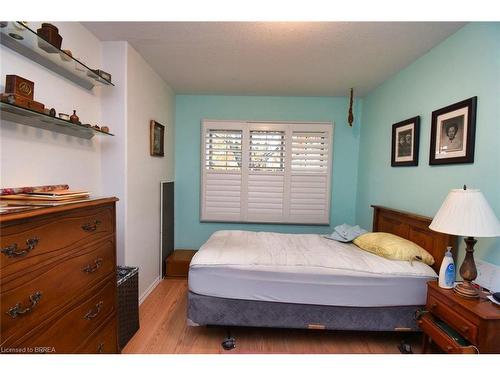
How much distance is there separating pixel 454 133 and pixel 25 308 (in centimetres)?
269

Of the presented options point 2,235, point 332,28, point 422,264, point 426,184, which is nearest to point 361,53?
point 332,28

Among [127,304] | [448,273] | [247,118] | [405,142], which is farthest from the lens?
[247,118]

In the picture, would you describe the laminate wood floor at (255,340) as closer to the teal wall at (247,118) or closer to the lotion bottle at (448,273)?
the lotion bottle at (448,273)

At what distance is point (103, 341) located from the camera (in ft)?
4.79

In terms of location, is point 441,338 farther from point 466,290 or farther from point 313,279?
point 313,279

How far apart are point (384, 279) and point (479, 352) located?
0.61 metres

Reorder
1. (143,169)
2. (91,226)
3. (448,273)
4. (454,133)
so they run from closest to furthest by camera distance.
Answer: (91,226), (448,273), (454,133), (143,169)

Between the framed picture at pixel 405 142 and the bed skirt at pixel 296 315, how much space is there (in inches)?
52.2

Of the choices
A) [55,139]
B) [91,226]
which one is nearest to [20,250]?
[91,226]

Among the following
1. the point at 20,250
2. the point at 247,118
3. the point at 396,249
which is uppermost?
the point at 247,118

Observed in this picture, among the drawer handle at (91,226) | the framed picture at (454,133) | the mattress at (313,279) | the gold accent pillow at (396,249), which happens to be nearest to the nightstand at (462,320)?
the mattress at (313,279)

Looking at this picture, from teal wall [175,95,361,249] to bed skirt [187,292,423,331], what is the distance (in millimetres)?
1689

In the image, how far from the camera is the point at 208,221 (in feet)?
11.5

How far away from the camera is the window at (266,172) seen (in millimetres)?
3422
